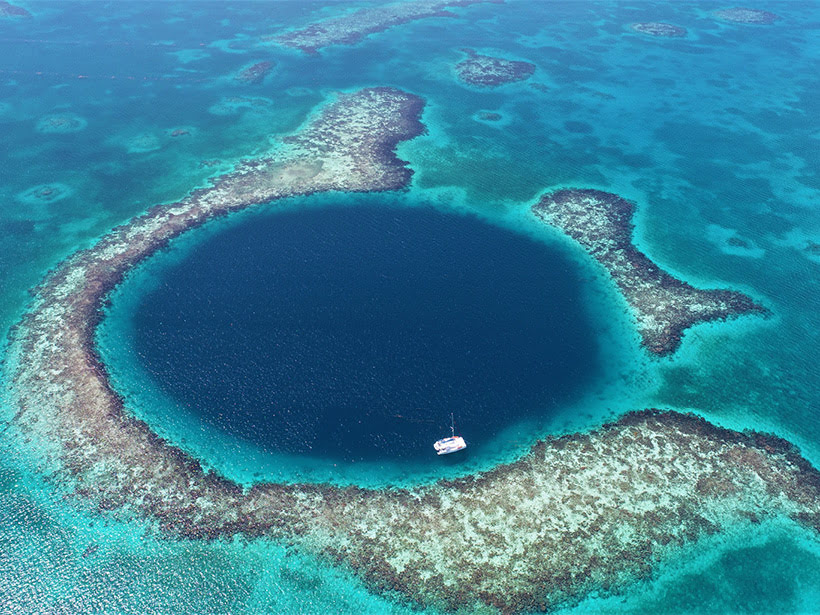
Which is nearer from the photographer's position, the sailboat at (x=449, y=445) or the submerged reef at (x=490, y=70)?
the sailboat at (x=449, y=445)

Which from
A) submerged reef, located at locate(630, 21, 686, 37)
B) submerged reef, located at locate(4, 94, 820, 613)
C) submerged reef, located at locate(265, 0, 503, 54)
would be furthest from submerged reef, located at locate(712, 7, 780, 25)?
submerged reef, located at locate(4, 94, 820, 613)

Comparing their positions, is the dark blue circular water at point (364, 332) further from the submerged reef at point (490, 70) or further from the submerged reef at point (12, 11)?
the submerged reef at point (12, 11)

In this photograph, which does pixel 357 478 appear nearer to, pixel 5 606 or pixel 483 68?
pixel 5 606

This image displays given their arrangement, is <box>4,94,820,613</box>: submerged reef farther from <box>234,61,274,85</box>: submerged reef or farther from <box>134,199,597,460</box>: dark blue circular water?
<box>234,61,274,85</box>: submerged reef

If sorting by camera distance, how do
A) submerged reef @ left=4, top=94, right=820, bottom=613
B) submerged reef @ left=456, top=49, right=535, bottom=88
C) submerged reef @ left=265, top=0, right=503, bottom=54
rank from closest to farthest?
submerged reef @ left=4, top=94, right=820, bottom=613 < submerged reef @ left=456, top=49, right=535, bottom=88 < submerged reef @ left=265, top=0, right=503, bottom=54

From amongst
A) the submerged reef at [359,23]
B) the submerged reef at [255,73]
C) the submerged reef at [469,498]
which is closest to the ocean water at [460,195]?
the submerged reef at [469,498]

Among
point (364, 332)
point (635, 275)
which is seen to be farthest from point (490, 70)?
point (364, 332)
